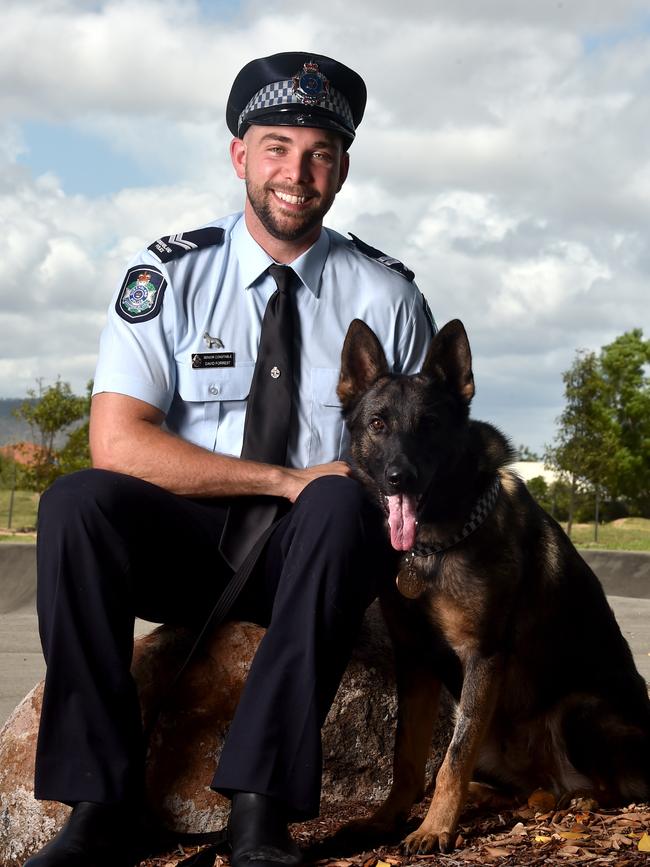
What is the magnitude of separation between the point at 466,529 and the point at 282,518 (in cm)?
68

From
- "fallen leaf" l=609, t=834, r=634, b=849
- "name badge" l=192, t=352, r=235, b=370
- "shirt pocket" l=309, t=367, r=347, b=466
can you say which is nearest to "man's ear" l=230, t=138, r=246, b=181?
"name badge" l=192, t=352, r=235, b=370

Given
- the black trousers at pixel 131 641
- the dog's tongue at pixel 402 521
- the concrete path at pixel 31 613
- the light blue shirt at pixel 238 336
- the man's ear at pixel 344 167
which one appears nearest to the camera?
the black trousers at pixel 131 641

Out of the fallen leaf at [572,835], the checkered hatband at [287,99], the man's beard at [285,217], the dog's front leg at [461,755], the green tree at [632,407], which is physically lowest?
the fallen leaf at [572,835]

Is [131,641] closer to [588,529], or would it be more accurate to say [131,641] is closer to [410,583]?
[410,583]

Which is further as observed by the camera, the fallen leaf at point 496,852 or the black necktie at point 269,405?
the black necktie at point 269,405

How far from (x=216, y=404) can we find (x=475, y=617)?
54.8 inches

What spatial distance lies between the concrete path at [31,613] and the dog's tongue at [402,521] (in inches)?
147

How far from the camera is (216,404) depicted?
167 inches

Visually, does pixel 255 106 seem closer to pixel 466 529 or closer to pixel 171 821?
pixel 466 529

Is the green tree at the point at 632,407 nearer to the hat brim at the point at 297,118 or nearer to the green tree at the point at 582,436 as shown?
the green tree at the point at 582,436

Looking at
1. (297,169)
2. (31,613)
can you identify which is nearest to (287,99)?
(297,169)

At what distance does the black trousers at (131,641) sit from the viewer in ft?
10.4

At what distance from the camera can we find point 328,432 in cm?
422

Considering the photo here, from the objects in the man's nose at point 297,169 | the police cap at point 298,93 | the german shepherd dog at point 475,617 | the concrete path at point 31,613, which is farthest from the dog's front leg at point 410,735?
the concrete path at point 31,613
